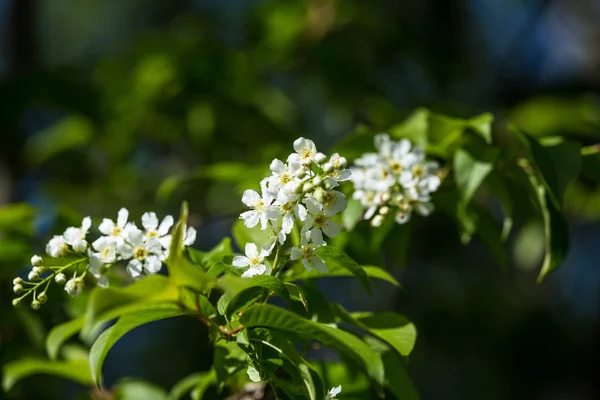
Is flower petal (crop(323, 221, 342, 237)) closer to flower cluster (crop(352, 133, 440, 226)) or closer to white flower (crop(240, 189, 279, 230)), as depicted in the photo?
white flower (crop(240, 189, 279, 230))

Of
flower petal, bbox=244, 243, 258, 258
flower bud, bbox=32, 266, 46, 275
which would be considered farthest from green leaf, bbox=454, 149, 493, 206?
flower bud, bbox=32, 266, 46, 275

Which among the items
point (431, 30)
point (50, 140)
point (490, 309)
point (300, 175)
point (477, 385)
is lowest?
point (477, 385)

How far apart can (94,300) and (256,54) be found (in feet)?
7.49

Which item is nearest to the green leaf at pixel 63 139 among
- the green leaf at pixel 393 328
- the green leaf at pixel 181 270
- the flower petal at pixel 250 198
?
the flower petal at pixel 250 198

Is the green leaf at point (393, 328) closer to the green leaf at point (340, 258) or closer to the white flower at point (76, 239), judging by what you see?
the green leaf at point (340, 258)

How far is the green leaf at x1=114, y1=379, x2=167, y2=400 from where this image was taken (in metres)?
1.73

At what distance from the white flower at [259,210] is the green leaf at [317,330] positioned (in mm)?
182

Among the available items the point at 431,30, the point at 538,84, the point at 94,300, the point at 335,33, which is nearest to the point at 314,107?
the point at 431,30

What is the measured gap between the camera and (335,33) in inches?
125

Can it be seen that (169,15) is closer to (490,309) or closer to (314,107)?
(314,107)

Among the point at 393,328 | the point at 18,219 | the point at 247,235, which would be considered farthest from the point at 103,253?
the point at 18,219

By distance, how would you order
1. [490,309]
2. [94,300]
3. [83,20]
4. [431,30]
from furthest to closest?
[83,20] < [490,309] < [431,30] < [94,300]

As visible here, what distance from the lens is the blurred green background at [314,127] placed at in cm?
256

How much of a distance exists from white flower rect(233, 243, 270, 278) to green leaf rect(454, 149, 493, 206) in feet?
1.90
